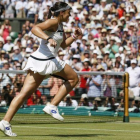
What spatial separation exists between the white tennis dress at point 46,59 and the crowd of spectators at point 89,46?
6150 mm

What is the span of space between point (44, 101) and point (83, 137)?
686cm

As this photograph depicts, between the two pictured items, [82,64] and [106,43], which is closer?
[82,64]

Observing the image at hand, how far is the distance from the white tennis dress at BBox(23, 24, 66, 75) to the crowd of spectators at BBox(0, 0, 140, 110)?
615 centimetres

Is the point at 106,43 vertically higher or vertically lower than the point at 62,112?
higher

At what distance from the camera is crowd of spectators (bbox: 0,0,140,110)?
53.8 ft

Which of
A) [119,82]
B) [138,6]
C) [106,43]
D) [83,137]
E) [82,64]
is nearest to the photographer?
[83,137]

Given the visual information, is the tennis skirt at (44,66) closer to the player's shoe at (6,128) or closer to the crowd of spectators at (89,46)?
the player's shoe at (6,128)

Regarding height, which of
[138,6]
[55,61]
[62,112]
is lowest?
[62,112]

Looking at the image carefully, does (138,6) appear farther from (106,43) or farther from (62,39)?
(62,39)

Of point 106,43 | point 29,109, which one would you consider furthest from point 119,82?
point 106,43

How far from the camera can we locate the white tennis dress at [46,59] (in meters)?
9.59

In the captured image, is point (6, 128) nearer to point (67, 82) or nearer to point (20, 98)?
point (20, 98)

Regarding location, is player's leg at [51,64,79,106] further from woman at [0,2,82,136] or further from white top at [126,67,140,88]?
white top at [126,67,140,88]

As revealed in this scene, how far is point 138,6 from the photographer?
25.3m
